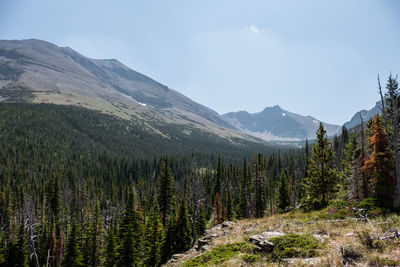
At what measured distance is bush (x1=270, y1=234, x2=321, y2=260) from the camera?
33.8ft

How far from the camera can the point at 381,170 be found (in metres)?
20.0

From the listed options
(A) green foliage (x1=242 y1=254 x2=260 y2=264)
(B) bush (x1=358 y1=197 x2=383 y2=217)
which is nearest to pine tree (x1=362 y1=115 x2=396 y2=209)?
(B) bush (x1=358 y1=197 x2=383 y2=217)

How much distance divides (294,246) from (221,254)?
434 centimetres

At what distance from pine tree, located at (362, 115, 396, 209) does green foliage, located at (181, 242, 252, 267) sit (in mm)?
12013

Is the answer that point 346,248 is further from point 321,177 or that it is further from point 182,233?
point 182,233

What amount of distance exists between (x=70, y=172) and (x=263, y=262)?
12197 cm

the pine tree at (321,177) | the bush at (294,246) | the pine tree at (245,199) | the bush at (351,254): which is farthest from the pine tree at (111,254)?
the bush at (351,254)

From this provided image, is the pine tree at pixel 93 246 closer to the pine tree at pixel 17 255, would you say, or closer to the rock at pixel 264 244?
the pine tree at pixel 17 255

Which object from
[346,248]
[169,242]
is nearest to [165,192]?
[169,242]

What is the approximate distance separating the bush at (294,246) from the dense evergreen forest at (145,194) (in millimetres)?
7478

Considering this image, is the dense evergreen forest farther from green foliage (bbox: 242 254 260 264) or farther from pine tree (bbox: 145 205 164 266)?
green foliage (bbox: 242 254 260 264)

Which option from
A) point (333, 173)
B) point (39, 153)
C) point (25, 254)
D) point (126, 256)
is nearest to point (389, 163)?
point (333, 173)

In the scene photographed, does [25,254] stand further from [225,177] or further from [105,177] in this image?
[105,177]

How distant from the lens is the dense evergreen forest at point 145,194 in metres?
24.2
